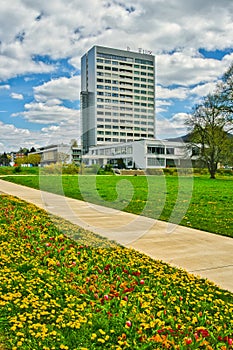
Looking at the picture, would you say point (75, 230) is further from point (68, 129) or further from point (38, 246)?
point (68, 129)

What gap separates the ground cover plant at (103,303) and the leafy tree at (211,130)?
36.2 metres

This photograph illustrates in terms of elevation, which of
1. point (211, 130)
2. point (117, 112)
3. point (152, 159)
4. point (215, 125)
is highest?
point (215, 125)

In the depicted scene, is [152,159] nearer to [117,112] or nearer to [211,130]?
[211,130]

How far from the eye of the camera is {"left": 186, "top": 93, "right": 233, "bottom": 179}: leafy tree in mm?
41156

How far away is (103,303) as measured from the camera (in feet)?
14.5

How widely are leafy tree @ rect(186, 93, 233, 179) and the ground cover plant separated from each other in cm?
3623

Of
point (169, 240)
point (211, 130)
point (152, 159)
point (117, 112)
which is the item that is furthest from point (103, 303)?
point (152, 159)

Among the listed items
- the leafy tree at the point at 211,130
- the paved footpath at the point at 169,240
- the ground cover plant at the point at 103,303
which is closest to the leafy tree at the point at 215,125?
the leafy tree at the point at 211,130

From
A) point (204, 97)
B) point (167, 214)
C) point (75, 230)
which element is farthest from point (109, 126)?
point (204, 97)

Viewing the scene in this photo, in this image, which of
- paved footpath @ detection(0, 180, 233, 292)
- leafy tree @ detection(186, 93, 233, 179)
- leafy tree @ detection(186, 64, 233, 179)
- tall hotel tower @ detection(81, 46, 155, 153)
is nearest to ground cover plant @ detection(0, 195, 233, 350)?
paved footpath @ detection(0, 180, 233, 292)

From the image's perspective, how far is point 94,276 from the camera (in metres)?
5.40

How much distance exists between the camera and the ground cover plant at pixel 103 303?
3553 millimetres

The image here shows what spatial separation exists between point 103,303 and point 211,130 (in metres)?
40.2

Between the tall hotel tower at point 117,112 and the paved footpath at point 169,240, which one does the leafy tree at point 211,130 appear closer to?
the tall hotel tower at point 117,112
